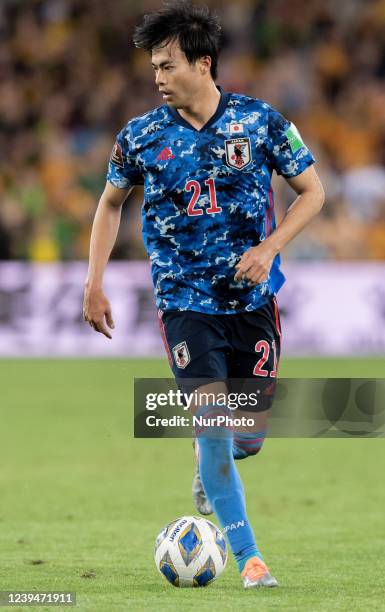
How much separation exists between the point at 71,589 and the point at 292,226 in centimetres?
174

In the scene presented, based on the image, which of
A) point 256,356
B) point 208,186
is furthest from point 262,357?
point 208,186

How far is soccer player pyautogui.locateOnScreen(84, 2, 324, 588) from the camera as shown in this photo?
5805 mm

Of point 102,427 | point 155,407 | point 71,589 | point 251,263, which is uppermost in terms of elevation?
point 251,263

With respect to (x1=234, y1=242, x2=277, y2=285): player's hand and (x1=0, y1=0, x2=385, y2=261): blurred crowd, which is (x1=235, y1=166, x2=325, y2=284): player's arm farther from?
(x1=0, y1=0, x2=385, y2=261): blurred crowd

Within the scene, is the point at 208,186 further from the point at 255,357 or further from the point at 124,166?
the point at 255,357

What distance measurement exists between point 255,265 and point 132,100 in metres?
15.6

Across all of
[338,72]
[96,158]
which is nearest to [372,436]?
[96,158]

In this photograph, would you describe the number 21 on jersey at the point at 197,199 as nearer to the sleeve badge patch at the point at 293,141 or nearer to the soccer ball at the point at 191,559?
the sleeve badge patch at the point at 293,141

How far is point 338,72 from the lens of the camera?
70.3 ft

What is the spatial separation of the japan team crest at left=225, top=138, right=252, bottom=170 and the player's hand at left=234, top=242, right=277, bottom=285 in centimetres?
49

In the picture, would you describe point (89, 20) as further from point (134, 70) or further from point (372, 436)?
point (372, 436)

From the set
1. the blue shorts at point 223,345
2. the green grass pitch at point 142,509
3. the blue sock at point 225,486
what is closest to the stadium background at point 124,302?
the green grass pitch at point 142,509

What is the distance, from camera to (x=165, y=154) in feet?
19.4

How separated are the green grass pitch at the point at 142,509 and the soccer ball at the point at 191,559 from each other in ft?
0.22
